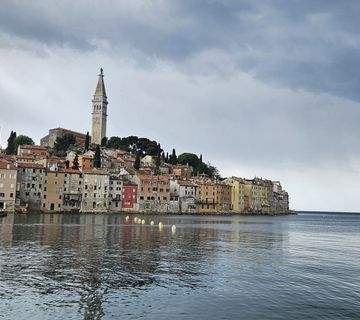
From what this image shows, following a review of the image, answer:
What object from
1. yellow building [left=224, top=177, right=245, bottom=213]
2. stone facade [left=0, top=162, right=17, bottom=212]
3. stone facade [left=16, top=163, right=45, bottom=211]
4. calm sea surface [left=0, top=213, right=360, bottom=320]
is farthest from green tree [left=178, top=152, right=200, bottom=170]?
calm sea surface [left=0, top=213, right=360, bottom=320]

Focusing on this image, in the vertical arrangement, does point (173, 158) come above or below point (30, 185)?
above

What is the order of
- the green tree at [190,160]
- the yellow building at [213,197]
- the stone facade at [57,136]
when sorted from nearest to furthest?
the yellow building at [213,197]
the stone facade at [57,136]
the green tree at [190,160]

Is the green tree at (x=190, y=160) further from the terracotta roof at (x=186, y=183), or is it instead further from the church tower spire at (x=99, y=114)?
the terracotta roof at (x=186, y=183)

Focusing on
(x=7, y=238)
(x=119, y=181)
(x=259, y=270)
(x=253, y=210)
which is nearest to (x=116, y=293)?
(x=259, y=270)

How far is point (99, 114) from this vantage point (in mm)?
184750

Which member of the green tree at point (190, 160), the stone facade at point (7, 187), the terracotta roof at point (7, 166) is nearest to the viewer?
the stone facade at point (7, 187)

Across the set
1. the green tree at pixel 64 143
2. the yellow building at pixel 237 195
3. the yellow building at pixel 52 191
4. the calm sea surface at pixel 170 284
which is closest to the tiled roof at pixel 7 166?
the yellow building at pixel 52 191

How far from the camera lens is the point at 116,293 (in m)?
17.8

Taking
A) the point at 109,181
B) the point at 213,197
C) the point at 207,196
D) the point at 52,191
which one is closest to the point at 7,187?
the point at 52,191

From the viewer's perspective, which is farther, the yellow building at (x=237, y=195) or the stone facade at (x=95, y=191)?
the yellow building at (x=237, y=195)

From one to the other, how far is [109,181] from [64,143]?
179 ft

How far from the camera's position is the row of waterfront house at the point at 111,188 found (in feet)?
335

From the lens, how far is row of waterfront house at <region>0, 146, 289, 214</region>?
10212cm

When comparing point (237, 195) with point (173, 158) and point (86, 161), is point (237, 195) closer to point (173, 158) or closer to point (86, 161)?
point (173, 158)
